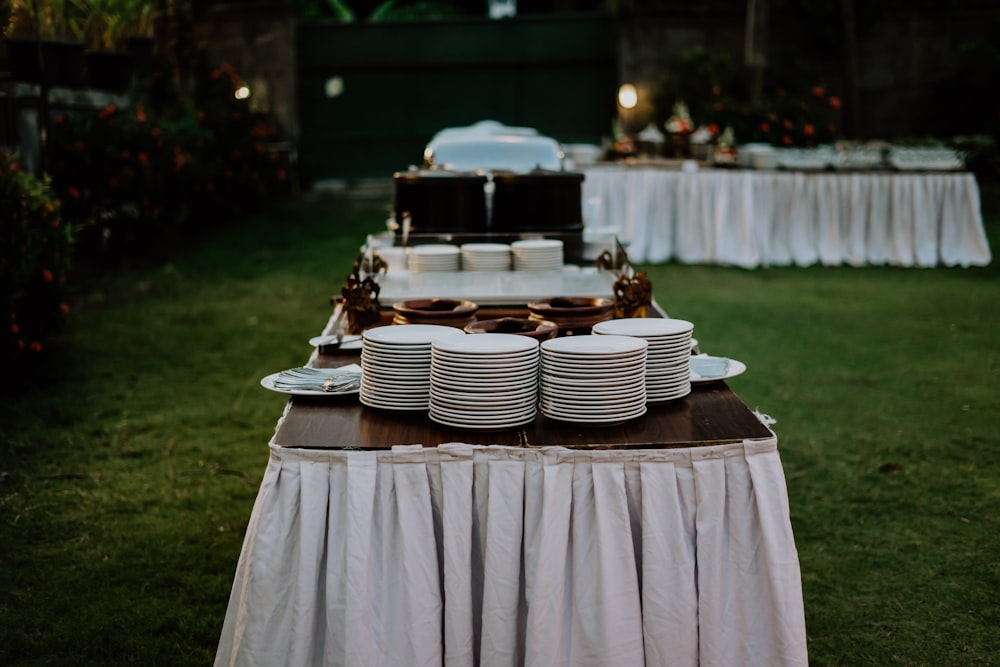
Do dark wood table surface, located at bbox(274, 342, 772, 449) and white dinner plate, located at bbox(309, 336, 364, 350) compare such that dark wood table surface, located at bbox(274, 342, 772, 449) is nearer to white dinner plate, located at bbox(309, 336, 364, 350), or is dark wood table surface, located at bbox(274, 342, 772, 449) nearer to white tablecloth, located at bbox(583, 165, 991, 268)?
white dinner plate, located at bbox(309, 336, 364, 350)

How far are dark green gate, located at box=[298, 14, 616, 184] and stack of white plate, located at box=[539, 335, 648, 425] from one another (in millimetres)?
12923

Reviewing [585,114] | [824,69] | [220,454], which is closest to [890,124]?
[824,69]

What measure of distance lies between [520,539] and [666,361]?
54 cm

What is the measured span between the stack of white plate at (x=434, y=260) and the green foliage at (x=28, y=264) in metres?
2.32

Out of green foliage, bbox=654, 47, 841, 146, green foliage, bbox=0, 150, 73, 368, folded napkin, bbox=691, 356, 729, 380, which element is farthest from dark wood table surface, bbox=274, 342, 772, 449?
green foliage, bbox=654, 47, 841, 146

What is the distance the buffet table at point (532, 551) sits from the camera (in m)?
1.97

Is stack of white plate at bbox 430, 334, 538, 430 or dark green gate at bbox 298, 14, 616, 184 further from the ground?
dark green gate at bbox 298, 14, 616, 184

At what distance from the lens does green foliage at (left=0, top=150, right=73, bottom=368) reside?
495cm

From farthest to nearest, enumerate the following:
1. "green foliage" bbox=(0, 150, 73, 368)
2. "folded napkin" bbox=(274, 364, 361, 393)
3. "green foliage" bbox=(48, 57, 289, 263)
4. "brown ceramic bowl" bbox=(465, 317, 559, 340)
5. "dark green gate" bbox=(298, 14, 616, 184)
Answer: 1. "dark green gate" bbox=(298, 14, 616, 184)
2. "green foliage" bbox=(48, 57, 289, 263)
3. "green foliage" bbox=(0, 150, 73, 368)
4. "brown ceramic bowl" bbox=(465, 317, 559, 340)
5. "folded napkin" bbox=(274, 364, 361, 393)

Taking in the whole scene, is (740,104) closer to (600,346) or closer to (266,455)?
(266,455)

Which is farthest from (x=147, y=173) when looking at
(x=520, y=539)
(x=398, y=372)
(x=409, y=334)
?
(x=520, y=539)

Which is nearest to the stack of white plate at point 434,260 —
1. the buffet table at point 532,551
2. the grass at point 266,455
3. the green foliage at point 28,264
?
the grass at point 266,455

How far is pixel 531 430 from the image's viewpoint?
2090 millimetres

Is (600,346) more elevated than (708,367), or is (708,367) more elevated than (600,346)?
(600,346)
